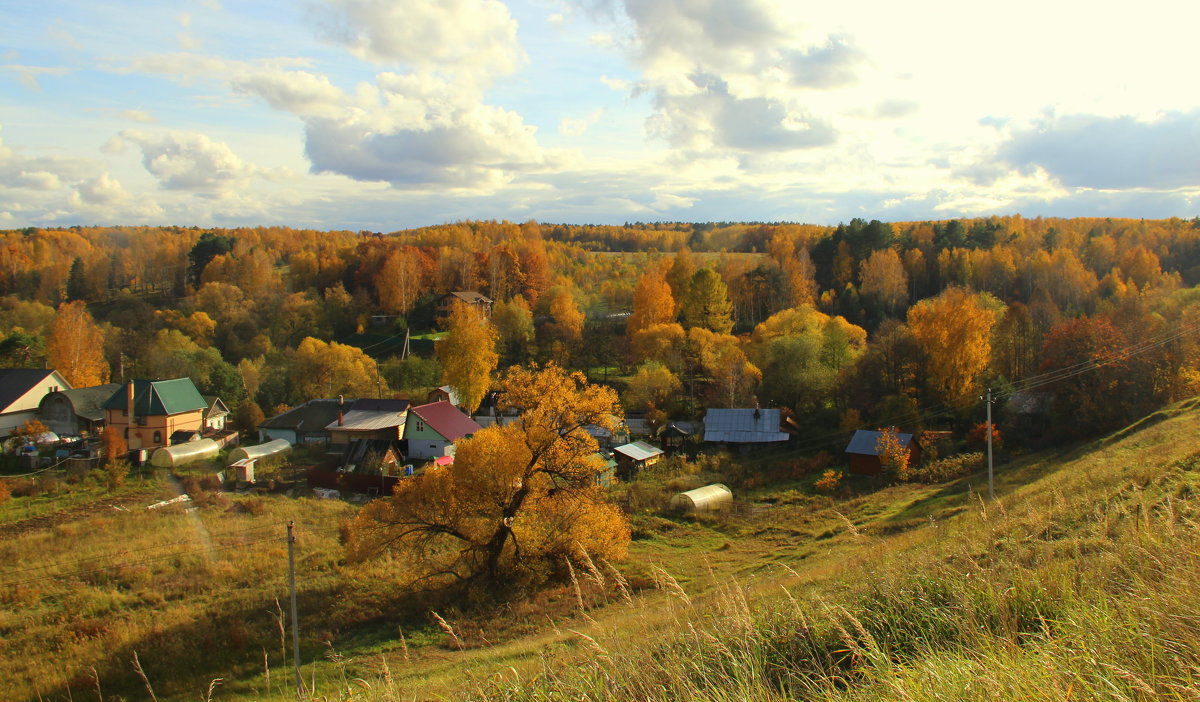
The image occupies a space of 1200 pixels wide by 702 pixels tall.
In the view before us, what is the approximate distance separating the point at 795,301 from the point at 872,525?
41056 millimetres

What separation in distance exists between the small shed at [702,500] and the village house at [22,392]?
3627cm

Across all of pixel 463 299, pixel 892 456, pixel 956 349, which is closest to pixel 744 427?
pixel 892 456

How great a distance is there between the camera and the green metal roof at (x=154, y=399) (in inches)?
1393

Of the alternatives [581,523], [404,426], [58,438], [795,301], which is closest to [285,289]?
[58,438]

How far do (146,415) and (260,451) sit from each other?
22.7 feet

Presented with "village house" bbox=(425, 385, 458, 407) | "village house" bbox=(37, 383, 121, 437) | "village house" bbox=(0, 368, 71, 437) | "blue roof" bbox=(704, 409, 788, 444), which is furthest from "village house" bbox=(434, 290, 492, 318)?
"blue roof" bbox=(704, 409, 788, 444)

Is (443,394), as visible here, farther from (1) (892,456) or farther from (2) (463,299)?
(1) (892,456)

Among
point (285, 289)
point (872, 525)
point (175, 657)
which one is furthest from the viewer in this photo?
point (285, 289)

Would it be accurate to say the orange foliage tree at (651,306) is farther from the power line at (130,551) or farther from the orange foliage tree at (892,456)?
the power line at (130,551)

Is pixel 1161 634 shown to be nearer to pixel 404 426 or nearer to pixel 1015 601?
pixel 1015 601

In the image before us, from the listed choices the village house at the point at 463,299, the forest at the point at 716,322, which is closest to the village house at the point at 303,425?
the forest at the point at 716,322

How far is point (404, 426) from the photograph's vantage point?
36.1 m

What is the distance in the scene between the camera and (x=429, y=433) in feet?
113

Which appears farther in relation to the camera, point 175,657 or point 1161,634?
point 175,657
